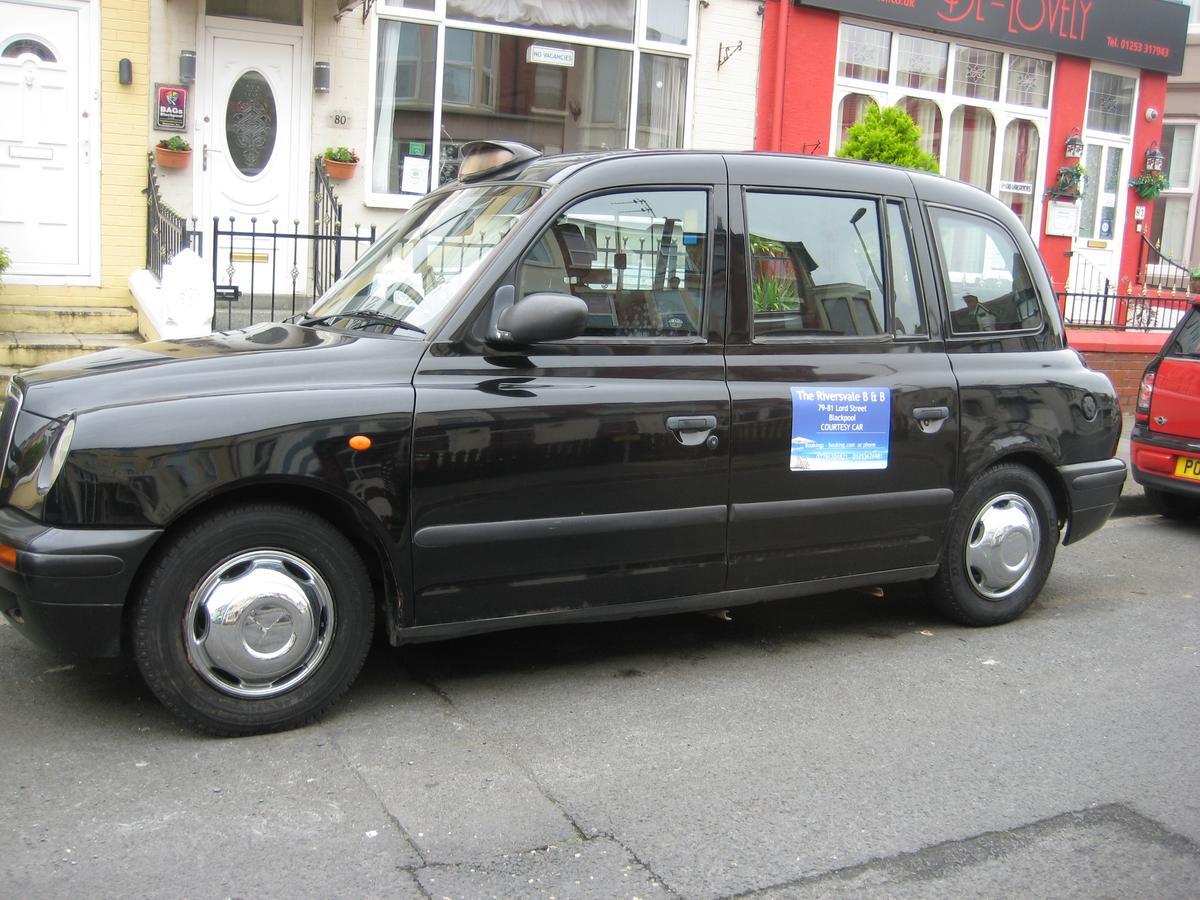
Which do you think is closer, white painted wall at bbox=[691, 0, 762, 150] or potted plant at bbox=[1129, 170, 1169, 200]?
white painted wall at bbox=[691, 0, 762, 150]

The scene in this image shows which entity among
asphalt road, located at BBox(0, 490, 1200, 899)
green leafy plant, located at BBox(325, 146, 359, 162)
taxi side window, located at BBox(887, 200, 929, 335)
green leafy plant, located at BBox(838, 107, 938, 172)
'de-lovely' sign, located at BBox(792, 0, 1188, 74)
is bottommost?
asphalt road, located at BBox(0, 490, 1200, 899)

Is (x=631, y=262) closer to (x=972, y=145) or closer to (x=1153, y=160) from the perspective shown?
(x=972, y=145)

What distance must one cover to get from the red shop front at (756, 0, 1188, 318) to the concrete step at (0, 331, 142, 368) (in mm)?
8441

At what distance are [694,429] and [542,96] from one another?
972 cm

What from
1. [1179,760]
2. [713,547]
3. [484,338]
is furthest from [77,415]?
[1179,760]

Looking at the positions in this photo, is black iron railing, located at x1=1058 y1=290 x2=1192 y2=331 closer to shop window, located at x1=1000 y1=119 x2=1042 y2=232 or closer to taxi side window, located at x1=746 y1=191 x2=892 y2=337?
shop window, located at x1=1000 y1=119 x2=1042 y2=232

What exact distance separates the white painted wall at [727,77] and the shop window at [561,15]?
101 cm

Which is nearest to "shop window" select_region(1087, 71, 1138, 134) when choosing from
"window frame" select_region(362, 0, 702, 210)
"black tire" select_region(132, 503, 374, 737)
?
"window frame" select_region(362, 0, 702, 210)

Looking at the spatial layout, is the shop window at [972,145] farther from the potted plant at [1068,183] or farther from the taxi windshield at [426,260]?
the taxi windshield at [426,260]

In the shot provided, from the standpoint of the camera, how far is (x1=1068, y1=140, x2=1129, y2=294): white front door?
18156 mm

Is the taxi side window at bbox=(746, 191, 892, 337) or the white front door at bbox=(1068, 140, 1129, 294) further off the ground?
the white front door at bbox=(1068, 140, 1129, 294)

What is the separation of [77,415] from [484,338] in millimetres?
1380

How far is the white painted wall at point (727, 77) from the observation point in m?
14.2

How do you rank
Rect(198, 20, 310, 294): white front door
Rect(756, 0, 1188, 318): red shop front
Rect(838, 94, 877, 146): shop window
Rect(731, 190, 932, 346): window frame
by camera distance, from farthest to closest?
Rect(838, 94, 877, 146): shop window
Rect(756, 0, 1188, 318): red shop front
Rect(198, 20, 310, 294): white front door
Rect(731, 190, 932, 346): window frame
